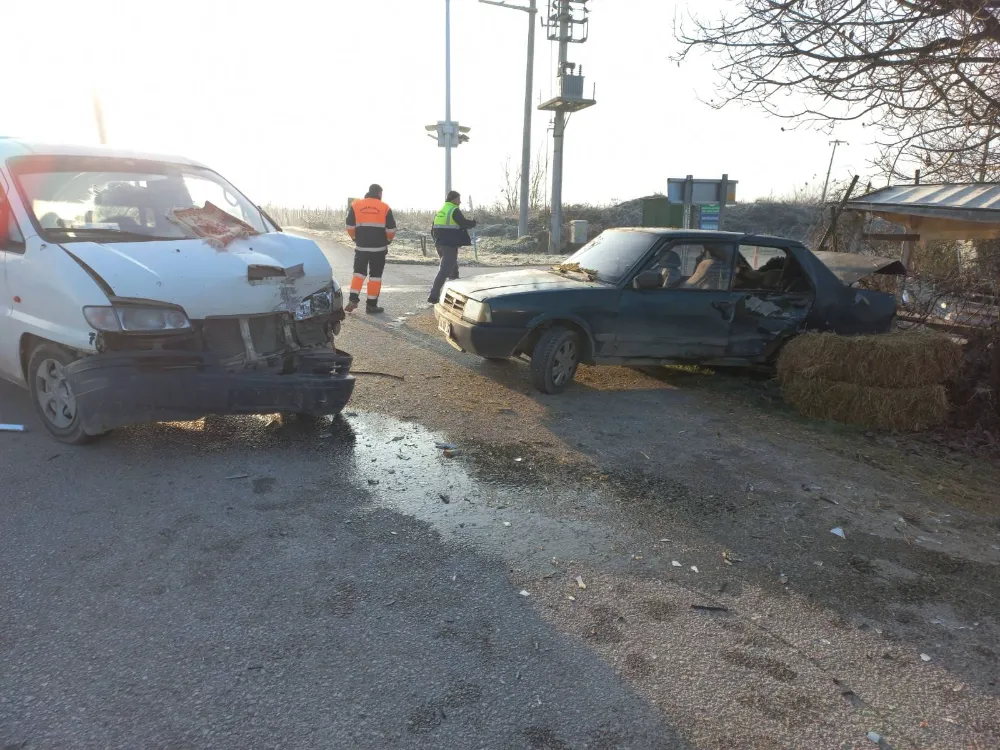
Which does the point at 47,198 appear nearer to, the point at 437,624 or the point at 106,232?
→ the point at 106,232

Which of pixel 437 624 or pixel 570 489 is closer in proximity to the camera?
pixel 437 624

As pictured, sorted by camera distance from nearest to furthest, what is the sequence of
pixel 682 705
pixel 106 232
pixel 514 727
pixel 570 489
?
pixel 514 727, pixel 682 705, pixel 570 489, pixel 106 232

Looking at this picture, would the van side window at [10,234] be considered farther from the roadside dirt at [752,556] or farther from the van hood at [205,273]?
the roadside dirt at [752,556]

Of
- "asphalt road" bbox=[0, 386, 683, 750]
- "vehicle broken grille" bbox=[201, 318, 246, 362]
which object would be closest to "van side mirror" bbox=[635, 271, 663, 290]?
"asphalt road" bbox=[0, 386, 683, 750]

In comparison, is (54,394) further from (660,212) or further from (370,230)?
(660,212)

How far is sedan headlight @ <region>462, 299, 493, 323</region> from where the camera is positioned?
5980 mm

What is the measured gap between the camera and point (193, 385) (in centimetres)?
411

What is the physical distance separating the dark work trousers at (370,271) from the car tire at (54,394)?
524 centimetres

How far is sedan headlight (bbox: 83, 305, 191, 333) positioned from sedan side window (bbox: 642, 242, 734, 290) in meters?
4.33

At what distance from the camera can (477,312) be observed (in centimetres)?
609

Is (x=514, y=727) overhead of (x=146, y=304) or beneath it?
beneath

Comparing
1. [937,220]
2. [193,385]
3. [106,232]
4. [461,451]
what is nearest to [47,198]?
[106,232]

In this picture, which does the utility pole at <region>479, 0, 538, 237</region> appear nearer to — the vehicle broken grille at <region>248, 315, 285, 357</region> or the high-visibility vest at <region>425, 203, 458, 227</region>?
the high-visibility vest at <region>425, 203, 458, 227</region>

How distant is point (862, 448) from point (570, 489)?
2787 mm
